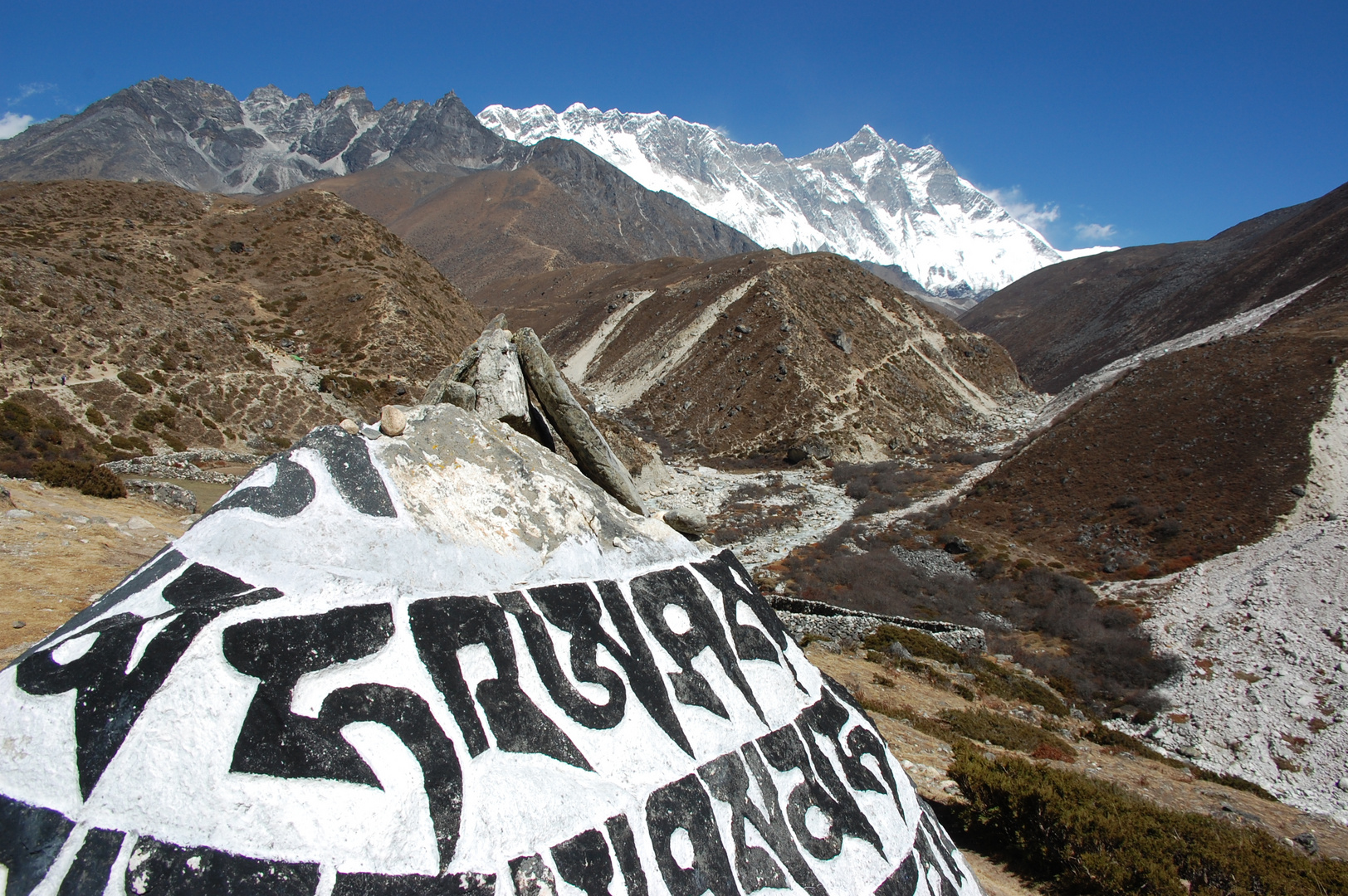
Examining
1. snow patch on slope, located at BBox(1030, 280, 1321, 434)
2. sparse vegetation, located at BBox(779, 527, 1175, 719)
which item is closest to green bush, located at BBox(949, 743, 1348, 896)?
sparse vegetation, located at BBox(779, 527, 1175, 719)

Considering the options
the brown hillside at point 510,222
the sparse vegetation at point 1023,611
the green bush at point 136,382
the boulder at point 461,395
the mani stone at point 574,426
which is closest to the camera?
the boulder at point 461,395

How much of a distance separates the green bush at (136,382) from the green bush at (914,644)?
95.7 ft

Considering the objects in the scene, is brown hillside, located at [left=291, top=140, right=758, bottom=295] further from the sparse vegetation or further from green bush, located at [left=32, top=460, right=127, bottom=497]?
the sparse vegetation

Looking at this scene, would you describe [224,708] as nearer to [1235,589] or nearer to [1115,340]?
[1235,589]

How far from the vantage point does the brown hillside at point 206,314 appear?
24266mm

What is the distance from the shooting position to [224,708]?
2.56m

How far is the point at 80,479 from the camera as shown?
46.7 ft

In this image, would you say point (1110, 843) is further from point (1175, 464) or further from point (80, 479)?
point (1175, 464)

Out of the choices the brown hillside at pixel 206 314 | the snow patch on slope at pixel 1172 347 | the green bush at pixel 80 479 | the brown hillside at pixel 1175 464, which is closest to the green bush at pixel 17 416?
the brown hillside at pixel 206 314

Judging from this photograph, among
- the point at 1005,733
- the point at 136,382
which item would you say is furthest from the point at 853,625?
the point at 136,382

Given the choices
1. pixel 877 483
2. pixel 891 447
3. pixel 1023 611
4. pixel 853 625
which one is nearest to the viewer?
pixel 853 625

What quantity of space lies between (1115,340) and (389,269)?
330 feet

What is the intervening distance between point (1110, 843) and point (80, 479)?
20.3 meters

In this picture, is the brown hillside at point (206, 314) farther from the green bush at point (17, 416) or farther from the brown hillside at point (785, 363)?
the brown hillside at point (785, 363)
